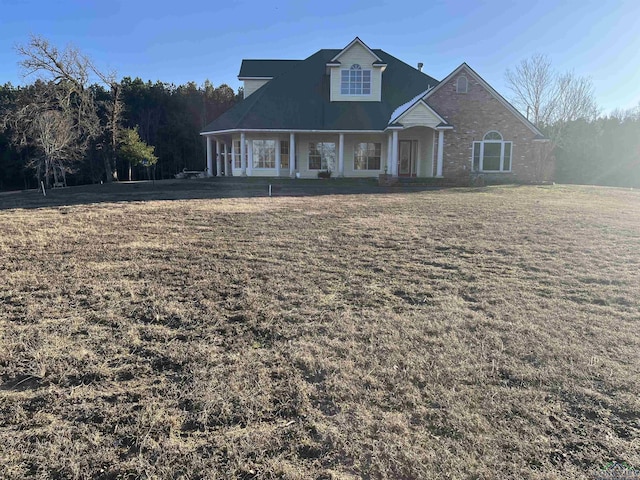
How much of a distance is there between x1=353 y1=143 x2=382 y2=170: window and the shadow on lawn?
2.72 m

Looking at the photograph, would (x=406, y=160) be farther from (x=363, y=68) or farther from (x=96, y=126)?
(x=96, y=126)

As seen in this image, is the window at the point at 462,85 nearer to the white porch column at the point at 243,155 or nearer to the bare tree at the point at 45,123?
the white porch column at the point at 243,155

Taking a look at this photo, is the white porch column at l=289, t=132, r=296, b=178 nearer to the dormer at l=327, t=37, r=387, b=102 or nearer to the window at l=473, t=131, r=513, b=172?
the dormer at l=327, t=37, r=387, b=102

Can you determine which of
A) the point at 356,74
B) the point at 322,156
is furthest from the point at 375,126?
the point at 356,74

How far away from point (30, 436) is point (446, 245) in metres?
6.37

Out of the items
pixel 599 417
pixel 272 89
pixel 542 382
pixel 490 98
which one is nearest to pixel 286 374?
pixel 542 382

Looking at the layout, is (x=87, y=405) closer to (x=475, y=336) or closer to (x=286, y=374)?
(x=286, y=374)

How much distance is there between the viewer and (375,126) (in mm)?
22328

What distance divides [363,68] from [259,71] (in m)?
7.77

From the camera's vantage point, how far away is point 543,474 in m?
2.15

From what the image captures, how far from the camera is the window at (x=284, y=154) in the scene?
2384 cm

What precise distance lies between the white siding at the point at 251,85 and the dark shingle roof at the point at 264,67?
1.29 ft

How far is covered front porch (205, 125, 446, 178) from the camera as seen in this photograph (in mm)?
22891

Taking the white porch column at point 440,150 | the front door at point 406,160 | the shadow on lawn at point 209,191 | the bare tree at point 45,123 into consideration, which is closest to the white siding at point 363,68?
the front door at point 406,160
